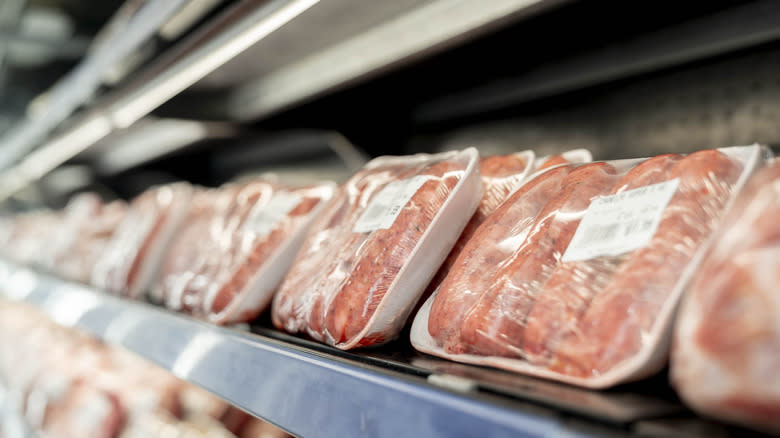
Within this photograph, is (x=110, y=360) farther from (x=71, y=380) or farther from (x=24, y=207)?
(x=24, y=207)

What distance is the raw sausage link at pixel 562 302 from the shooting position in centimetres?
62

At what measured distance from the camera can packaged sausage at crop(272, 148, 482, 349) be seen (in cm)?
84

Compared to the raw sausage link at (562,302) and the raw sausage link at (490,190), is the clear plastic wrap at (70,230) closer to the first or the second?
the raw sausage link at (490,190)

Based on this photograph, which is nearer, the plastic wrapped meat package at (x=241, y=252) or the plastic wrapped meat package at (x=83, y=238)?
the plastic wrapped meat package at (x=241, y=252)

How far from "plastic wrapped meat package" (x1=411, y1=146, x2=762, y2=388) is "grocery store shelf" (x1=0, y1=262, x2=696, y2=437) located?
3 cm

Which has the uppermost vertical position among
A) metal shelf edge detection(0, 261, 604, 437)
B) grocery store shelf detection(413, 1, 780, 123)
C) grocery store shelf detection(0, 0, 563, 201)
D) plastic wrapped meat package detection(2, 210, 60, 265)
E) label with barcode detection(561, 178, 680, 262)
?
grocery store shelf detection(0, 0, 563, 201)

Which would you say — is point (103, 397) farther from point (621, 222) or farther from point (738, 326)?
point (738, 326)

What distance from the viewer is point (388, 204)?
0.94 metres

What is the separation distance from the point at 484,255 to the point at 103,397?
1528mm

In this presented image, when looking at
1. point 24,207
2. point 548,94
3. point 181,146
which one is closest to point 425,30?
point 548,94

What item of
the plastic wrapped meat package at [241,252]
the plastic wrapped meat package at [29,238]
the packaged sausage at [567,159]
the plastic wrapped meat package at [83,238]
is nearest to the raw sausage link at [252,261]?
the plastic wrapped meat package at [241,252]

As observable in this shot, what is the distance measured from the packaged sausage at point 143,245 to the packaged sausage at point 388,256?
0.87m

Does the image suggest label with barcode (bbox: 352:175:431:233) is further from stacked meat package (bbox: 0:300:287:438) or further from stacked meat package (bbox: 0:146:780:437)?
stacked meat package (bbox: 0:300:287:438)

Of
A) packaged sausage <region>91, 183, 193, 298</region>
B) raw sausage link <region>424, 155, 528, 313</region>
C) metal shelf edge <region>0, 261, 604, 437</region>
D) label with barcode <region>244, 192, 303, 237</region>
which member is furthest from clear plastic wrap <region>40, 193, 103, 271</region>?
raw sausage link <region>424, 155, 528, 313</region>
